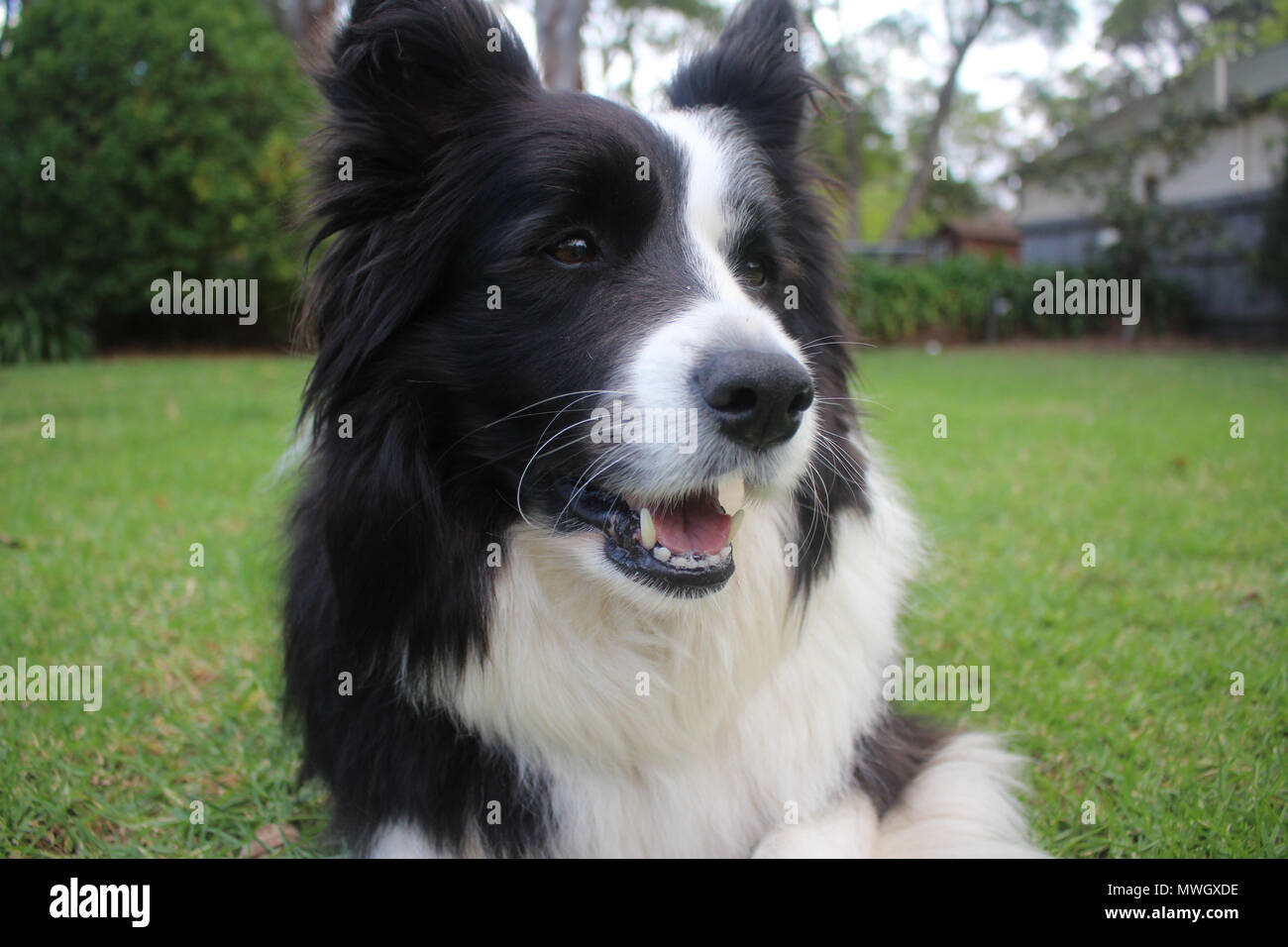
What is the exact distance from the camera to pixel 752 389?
1.95 meters

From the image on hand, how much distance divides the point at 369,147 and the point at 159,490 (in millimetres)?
4945

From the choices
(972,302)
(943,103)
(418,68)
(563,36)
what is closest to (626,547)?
(418,68)

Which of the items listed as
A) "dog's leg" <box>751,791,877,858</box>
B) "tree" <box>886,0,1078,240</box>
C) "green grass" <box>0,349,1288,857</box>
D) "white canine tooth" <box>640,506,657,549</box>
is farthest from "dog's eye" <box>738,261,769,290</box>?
"tree" <box>886,0,1078,240</box>

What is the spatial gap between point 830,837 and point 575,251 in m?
1.58

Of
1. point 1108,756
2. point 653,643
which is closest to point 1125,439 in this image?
point 1108,756

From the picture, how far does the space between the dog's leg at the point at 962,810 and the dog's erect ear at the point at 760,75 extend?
1.91 m

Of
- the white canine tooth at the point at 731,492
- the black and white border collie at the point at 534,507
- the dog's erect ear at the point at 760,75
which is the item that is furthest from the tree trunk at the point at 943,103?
the white canine tooth at the point at 731,492

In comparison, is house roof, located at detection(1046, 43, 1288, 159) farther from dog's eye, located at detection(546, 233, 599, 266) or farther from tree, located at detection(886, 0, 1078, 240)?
dog's eye, located at detection(546, 233, 599, 266)

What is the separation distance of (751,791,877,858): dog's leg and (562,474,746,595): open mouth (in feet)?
2.27

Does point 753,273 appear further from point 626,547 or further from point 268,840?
point 268,840

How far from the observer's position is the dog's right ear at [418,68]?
2.26m

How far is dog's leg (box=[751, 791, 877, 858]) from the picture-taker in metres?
2.30

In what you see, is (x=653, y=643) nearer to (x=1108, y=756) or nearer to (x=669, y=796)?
(x=669, y=796)
